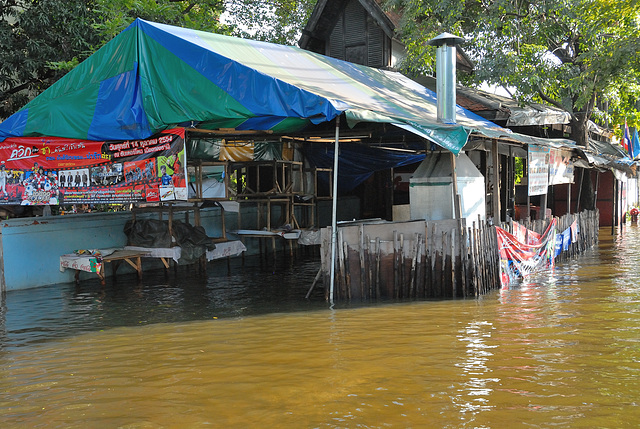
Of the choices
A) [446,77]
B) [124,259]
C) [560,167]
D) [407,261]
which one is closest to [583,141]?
[560,167]

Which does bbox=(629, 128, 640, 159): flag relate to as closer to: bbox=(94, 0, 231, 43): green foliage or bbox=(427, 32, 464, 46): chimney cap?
bbox=(94, 0, 231, 43): green foliage

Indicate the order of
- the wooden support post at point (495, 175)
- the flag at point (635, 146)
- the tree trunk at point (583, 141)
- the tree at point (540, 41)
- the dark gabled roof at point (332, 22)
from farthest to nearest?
the flag at point (635, 146)
the tree trunk at point (583, 141)
the dark gabled roof at point (332, 22)
the tree at point (540, 41)
the wooden support post at point (495, 175)

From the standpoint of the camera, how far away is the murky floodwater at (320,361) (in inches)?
202

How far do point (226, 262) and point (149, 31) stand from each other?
6896mm

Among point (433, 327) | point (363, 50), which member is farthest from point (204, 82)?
point (363, 50)

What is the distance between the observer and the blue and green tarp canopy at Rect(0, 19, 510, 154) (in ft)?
32.2

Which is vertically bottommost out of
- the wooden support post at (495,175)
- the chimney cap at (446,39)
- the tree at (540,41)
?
the wooden support post at (495,175)

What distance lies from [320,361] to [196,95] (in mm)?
5576

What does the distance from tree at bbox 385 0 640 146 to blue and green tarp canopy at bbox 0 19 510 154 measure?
6010 mm

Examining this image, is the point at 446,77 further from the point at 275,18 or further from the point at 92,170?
the point at 275,18

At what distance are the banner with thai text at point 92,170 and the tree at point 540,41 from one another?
32.1 ft

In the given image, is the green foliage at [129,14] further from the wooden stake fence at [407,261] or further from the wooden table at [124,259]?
the wooden stake fence at [407,261]

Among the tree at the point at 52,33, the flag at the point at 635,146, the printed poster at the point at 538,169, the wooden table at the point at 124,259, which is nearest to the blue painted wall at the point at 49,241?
the wooden table at the point at 124,259

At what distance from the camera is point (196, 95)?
10.4m
